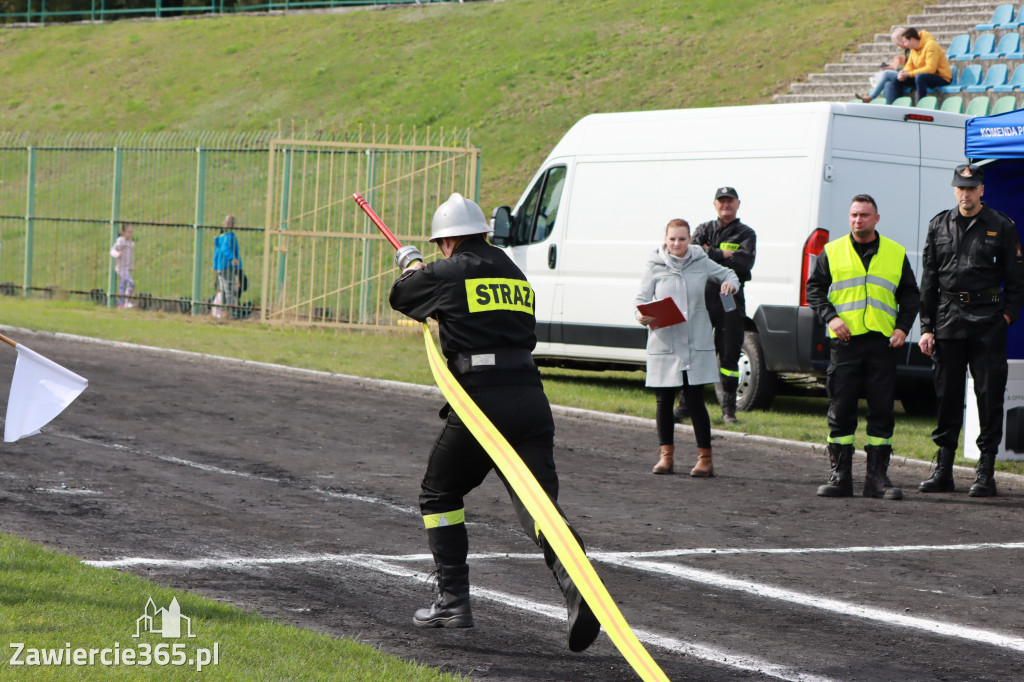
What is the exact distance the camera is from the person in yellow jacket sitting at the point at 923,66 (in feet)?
71.2

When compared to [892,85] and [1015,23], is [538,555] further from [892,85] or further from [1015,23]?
[1015,23]

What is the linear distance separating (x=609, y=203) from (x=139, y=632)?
1009cm

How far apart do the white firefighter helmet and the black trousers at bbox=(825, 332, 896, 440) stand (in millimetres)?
4459

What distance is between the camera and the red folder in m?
10.0

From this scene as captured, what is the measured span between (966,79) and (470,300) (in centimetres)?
1895

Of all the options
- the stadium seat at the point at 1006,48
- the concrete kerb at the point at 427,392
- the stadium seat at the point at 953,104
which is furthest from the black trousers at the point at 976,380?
the stadium seat at the point at 1006,48

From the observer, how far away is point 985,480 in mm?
9516

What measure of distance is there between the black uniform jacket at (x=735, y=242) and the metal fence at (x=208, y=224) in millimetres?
8328

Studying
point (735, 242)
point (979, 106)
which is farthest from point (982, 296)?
point (979, 106)

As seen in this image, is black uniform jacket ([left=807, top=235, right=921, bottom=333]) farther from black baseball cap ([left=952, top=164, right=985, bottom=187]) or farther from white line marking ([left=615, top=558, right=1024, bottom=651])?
white line marking ([left=615, top=558, right=1024, bottom=651])

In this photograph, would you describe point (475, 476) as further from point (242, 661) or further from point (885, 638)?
point (885, 638)

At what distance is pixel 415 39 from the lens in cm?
4412

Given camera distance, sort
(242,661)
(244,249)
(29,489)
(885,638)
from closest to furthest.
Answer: (242,661)
(885,638)
(29,489)
(244,249)

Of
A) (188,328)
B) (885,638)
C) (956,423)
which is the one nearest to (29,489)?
(885,638)
